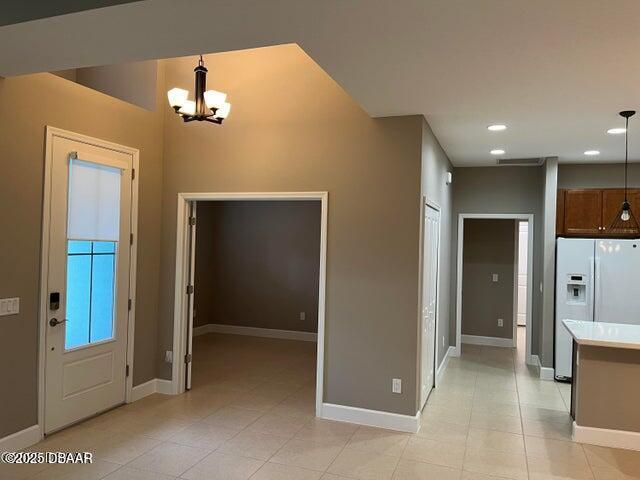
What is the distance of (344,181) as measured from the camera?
4062mm

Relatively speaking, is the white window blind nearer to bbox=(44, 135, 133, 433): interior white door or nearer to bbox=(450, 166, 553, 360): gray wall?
bbox=(44, 135, 133, 433): interior white door

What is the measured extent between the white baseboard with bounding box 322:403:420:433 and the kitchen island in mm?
1331

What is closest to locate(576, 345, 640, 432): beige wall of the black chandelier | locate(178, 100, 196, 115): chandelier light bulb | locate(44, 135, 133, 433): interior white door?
the black chandelier

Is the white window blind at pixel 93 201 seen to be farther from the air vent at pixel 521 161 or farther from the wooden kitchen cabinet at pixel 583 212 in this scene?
the wooden kitchen cabinet at pixel 583 212

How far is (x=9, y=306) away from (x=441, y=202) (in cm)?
421

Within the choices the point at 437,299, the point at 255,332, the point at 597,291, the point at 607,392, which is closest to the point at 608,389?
the point at 607,392

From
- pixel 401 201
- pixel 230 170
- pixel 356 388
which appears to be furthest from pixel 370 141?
pixel 356 388

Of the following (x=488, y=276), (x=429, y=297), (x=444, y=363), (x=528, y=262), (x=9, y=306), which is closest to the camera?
(x=9, y=306)

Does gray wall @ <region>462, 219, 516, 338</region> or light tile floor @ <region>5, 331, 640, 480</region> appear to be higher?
gray wall @ <region>462, 219, 516, 338</region>

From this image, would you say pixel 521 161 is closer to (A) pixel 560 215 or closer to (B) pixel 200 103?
(A) pixel 560 215

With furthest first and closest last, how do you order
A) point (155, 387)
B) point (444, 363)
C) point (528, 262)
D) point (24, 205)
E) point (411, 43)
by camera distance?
1. point (528, 262)
2. point (444, 363)
3. point (155, 387)
4. point (24, 205)
5. point (411, 43)

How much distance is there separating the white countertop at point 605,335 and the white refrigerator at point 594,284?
1.30 metres

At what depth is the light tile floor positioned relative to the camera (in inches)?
124

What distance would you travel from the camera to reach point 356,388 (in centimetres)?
398
